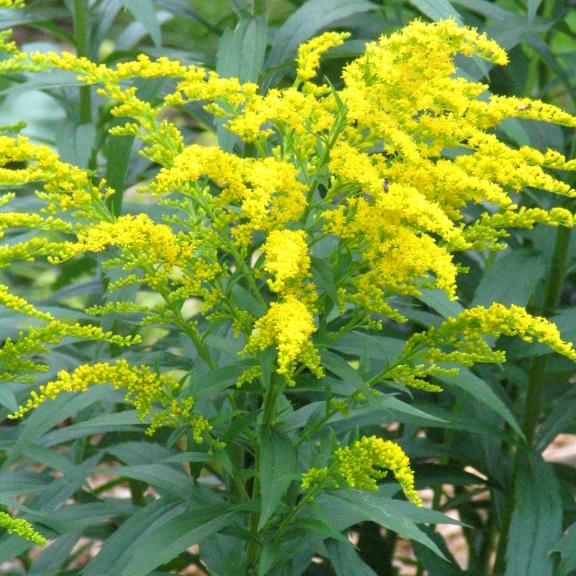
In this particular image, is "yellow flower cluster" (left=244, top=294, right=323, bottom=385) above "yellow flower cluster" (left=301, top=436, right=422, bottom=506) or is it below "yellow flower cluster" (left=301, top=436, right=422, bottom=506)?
above

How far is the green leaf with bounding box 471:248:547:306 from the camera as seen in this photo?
3.36 m

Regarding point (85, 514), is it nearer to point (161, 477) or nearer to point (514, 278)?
point (161, 477)

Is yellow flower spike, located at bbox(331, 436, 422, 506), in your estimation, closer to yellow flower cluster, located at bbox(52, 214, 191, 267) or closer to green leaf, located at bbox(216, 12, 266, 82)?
yellow flower cluster, located at bbox(52, 214, 191, 267)

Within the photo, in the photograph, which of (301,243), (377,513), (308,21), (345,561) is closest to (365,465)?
(377,513)

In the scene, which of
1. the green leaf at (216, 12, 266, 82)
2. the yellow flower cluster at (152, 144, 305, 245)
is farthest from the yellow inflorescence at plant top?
the green leaf at (216, 12, 266, 82)

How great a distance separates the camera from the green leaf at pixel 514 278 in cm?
336

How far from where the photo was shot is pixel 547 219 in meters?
Result: 2.34

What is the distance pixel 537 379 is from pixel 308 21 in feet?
4.57

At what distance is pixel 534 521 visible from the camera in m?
3.36

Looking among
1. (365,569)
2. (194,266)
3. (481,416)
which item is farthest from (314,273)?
(481,416)

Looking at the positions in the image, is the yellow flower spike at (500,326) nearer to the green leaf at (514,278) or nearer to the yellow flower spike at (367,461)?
the yellow flower spike at (367,461)

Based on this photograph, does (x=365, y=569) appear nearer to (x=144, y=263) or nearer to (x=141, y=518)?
(x=141, y=518)

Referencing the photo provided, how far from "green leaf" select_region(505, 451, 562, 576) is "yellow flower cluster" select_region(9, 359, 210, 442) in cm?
123

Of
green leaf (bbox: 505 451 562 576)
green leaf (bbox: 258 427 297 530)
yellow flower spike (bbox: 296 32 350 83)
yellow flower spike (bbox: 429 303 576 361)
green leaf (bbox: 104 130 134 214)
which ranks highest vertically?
yellow flower spike (bbox: 296 32 350 83)
